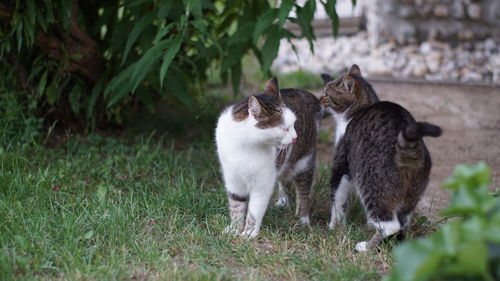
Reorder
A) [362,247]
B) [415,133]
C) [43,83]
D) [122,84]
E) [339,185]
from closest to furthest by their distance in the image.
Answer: [415,133] < [362,247] < [339,185] < [122,84] < [43,83]

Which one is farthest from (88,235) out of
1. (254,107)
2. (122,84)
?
(122,84)

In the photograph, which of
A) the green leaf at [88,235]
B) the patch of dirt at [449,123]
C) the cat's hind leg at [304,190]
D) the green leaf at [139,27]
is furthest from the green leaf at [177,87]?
the green leaf at [88,235]

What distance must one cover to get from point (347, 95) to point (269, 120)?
2.74 ft

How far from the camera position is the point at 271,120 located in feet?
11.2

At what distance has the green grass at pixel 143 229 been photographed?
3.09 metres

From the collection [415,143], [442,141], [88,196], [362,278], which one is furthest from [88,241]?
[442,141]

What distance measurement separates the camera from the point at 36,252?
3125 mm

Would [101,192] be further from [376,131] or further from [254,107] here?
[376,131]

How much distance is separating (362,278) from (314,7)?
73.0 inches

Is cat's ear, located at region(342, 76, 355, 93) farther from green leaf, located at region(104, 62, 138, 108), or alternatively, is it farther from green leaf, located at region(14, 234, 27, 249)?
green leaf, located at region(14, 234, 27, 249)

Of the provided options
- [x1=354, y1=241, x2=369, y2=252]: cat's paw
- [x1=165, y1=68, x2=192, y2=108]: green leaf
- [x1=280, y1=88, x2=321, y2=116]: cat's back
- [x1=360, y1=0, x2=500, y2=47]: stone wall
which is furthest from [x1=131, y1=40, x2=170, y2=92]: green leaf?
[x1=360, y1=0, x2=500, y2=47]: stone wall

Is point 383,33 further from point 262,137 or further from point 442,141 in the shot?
point 262,137

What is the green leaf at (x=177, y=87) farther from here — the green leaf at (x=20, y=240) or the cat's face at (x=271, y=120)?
the green leaf at (x=20, y=240)

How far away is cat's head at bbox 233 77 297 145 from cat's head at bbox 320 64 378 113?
0.68 meters
